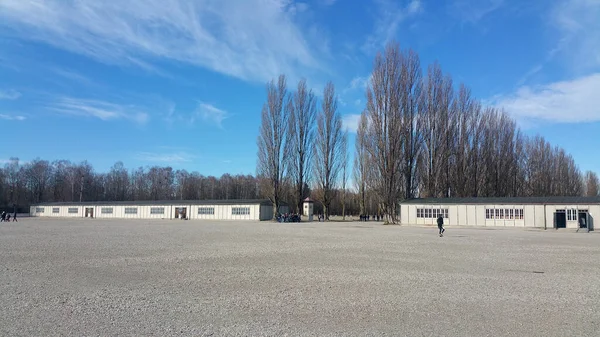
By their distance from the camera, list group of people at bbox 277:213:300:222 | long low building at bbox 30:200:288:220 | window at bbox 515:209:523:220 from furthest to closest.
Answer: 1. long low building at bbox 30:200:288:220
2. group of people at bbox 277:213:300:222
3. window at bbox 515:209:523:220

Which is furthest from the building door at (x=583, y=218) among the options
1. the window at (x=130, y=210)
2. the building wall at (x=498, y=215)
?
the window at (x=130, y=210)

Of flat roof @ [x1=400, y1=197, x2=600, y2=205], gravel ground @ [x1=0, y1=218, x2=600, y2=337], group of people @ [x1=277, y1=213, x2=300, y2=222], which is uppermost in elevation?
flat roof @ [x1=400, y1=197, x2=600, y2=205]

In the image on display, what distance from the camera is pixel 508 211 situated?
112 ft

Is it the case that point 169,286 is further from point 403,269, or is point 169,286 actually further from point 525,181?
point 525,181

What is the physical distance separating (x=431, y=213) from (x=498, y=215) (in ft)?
18.1

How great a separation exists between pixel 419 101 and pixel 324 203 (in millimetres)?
17034

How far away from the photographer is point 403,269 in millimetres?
10766

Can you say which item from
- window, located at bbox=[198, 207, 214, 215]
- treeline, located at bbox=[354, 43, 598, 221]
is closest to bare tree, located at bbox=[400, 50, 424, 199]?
treeline, located at bbox=[354, 43, 598, 221]

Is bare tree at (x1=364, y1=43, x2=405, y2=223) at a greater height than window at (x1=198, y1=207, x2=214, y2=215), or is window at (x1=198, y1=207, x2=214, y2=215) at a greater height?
bare tree at (x1=364, y1=43, x2=405, y2=223)

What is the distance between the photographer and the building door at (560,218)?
105ft

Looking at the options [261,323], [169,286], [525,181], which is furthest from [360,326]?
[525,181]

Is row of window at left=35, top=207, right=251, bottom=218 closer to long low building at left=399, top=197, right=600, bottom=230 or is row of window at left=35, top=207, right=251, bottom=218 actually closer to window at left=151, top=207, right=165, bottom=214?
window at left=151, top=207, right=165, bottom=214

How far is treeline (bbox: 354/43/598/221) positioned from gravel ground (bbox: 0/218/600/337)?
27.9 meters

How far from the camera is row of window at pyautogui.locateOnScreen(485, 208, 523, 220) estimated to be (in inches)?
1335
